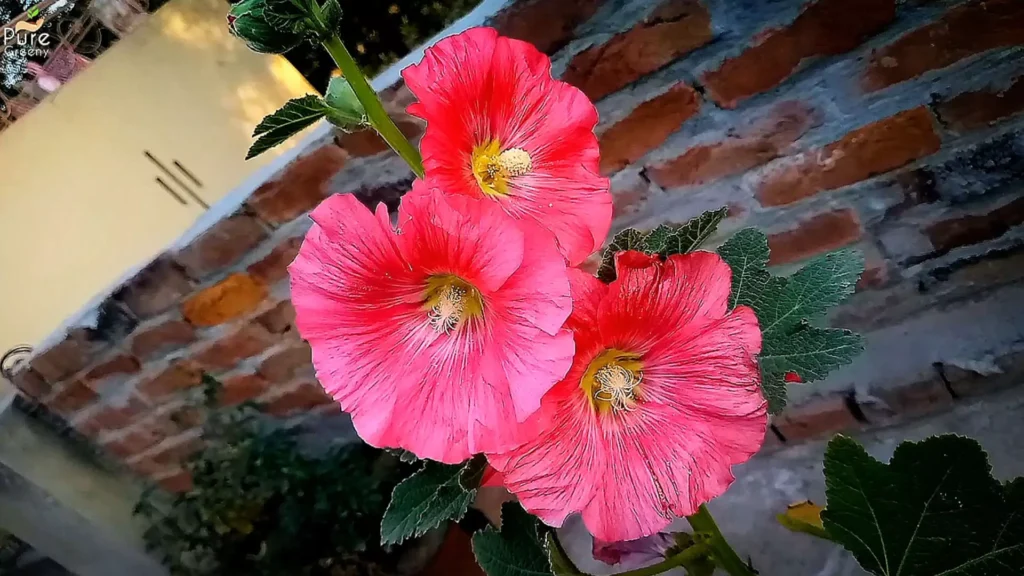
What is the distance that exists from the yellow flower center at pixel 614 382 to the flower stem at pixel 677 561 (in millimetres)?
149

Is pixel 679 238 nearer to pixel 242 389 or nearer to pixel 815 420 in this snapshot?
pixel 815 420

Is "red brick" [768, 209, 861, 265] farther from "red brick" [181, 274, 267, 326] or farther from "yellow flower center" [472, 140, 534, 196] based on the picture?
"red brick" [181, 274, 267, 326]

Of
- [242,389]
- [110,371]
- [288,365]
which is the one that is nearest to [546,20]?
[288,365]

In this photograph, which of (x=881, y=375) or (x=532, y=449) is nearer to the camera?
(x=532, y=449)

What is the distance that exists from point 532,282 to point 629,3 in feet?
1.57

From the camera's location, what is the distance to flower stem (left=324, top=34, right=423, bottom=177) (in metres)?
0.37

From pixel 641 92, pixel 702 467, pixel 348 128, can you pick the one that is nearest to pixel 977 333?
pixel 641 92

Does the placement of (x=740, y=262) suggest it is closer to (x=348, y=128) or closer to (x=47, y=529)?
(x=348, y=128)

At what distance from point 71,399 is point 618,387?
1150mm

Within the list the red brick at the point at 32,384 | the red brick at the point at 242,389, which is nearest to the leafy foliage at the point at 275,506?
the red brick at the point at 242,389

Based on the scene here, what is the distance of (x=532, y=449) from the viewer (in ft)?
1.06

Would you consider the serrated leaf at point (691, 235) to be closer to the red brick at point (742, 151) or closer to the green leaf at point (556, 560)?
the green leaf at point (556, 560)

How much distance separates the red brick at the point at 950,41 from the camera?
582 millimetres

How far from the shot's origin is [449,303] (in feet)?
1.10
